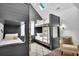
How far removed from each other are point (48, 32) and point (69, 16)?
550 millimetres

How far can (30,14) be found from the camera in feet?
6.49

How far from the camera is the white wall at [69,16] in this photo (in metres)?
1.86

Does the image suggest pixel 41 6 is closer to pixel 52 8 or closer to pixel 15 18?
pixel 52 8

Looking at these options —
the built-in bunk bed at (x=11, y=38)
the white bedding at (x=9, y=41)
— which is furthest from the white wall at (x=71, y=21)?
the white bedding at (x=9, y=41)

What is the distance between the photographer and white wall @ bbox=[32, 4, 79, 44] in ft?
6.11

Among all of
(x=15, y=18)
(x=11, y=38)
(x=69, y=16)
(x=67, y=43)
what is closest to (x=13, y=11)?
(x=15, y=18)

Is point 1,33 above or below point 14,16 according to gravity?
below

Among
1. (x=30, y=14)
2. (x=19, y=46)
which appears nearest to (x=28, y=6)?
(x=30, y=14)

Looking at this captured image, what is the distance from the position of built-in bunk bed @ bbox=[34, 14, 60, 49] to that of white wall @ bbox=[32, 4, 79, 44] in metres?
0.11

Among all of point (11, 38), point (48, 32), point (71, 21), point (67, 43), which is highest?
point (71, 21)

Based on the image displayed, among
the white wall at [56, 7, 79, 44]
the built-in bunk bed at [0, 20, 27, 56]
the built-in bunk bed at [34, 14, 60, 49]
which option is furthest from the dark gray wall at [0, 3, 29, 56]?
the white wall at [56, 7, 79, 44]

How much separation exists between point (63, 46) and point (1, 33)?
4.35ft

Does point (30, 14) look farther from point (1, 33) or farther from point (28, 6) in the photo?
point (1, 33)

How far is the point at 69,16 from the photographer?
187 centimetres
